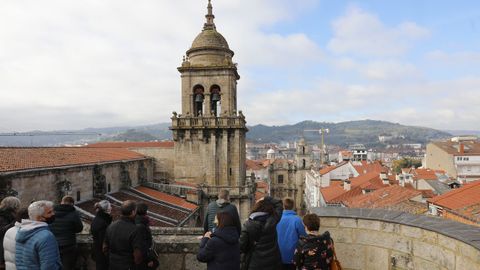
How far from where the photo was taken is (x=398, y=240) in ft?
19.6

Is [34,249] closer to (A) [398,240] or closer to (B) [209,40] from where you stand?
(A) [398,240]

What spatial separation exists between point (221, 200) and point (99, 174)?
1448 cm

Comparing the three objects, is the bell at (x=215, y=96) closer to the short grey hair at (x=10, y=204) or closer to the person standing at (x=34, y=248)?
the short grey hair at (x=10, y=204)

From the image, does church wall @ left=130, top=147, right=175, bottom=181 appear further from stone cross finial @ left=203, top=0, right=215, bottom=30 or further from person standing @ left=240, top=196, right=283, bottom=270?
person standing @ left=240, top=196, right=283, bottom=270

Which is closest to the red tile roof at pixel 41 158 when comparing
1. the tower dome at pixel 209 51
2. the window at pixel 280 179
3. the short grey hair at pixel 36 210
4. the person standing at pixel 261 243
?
the short grey hair at pixel 36 210

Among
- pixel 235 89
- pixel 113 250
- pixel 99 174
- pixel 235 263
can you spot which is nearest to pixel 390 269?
pixel 235 263

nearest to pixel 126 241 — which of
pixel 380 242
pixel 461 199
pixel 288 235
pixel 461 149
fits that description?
pixel 288 235

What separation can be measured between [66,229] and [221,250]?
2.69 meters

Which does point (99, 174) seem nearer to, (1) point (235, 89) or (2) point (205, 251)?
(1) point (235, 89)

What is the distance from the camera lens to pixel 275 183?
245 feet

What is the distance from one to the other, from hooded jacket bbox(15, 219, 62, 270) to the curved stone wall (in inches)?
178

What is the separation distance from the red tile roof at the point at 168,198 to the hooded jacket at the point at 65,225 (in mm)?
16008

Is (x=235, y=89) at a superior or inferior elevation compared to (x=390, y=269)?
superior

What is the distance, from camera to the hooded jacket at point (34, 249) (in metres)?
4.09
